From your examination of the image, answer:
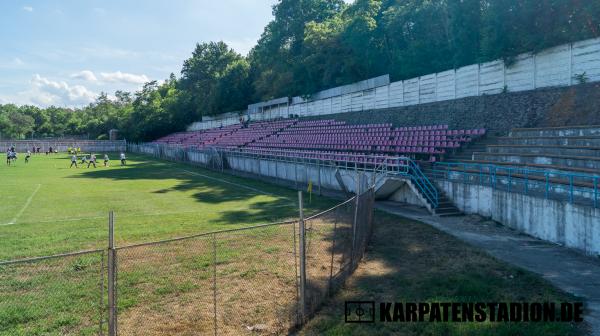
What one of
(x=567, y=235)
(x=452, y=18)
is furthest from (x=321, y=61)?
(x=567, y=235)

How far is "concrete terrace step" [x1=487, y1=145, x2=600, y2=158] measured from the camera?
49.3ft

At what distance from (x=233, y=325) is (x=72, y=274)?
435 centimetres

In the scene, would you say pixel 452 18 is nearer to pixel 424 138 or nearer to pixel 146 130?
pixel 424 138

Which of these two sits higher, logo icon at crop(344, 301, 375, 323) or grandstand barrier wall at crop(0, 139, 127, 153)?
grandstand barrier wall at crop(0, 139, 127, 153)

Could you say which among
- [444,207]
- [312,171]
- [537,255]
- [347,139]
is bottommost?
[537,255]

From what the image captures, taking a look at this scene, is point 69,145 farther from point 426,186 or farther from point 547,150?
point 547,150

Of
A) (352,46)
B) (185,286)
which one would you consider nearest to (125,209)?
(185,286)

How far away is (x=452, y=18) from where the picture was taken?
1384 inches

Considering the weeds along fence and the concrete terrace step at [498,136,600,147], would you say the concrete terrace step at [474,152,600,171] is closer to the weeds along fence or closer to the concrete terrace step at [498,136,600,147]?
the concrete terrace step at [498,136,600,147]

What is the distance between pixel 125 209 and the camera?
17969 millimetres

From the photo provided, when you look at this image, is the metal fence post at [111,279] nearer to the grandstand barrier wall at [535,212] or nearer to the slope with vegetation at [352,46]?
the grandstand barrier wall at [535,212]

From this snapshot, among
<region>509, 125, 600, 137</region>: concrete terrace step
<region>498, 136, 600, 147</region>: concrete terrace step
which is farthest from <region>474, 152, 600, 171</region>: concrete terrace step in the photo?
<region>509, 125, 600, 137</region>: concrete terrace step

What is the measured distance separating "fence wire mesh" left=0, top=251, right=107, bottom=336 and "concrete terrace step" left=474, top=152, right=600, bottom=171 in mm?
14068

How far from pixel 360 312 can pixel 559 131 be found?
1488cm
